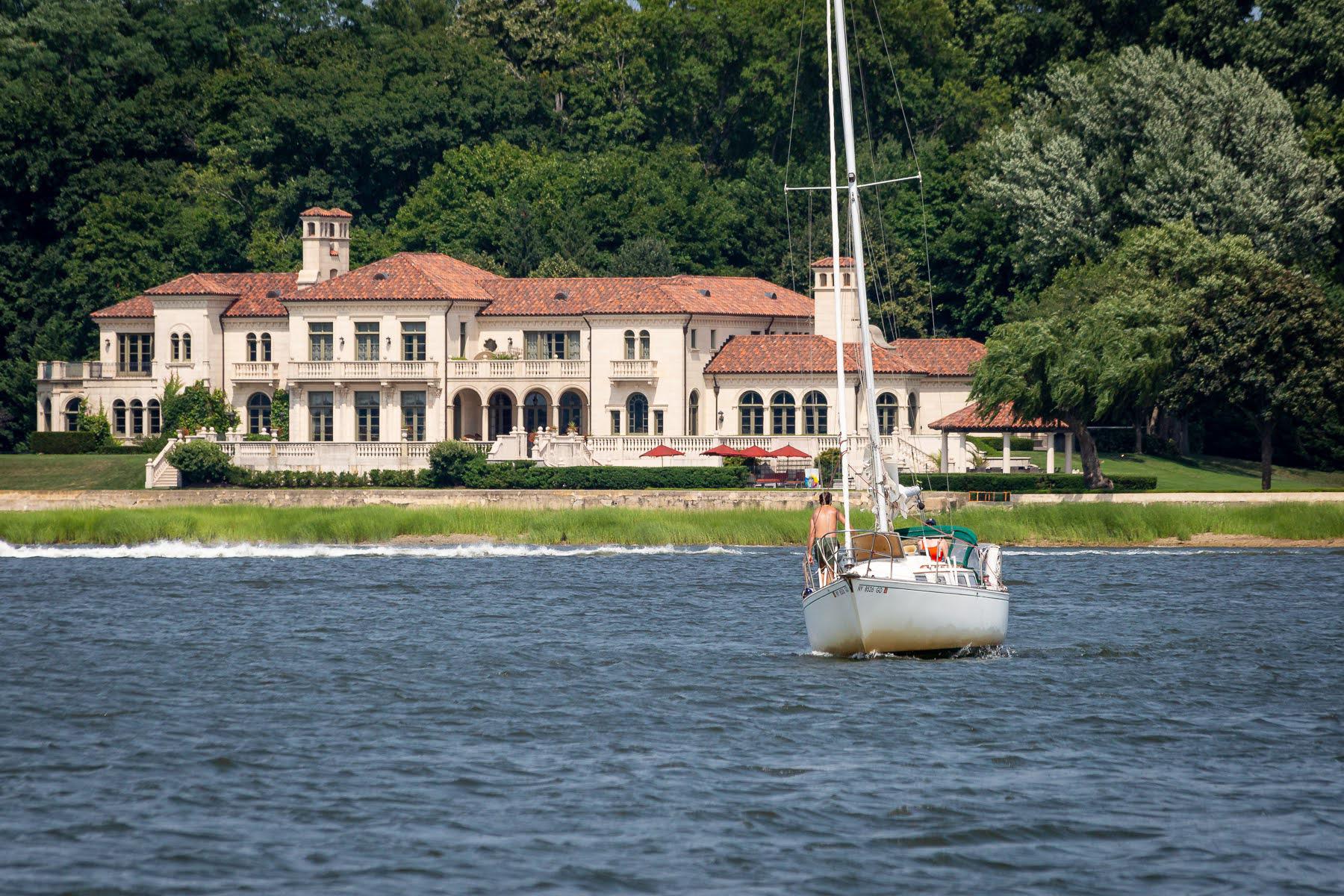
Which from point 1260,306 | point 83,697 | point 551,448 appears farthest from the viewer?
point 551,448

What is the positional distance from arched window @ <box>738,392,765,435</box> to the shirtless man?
4990 cm

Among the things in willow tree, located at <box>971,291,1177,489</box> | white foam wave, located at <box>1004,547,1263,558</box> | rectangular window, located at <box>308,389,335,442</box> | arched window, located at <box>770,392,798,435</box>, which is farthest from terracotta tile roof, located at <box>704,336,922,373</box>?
white foam wave, located at <box>1004,547,1263,558</box>

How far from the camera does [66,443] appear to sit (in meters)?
85.6

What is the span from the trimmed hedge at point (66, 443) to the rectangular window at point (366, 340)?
12.2 m

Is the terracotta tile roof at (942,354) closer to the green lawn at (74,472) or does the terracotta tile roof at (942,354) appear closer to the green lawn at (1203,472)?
the green lawn at (1203,472)

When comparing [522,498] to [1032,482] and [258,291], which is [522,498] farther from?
[258,291]

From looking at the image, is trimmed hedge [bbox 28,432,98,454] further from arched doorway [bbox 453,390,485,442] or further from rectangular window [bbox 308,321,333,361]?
arched doorway [bbox 453,390,485,442]

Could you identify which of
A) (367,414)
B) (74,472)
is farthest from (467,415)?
(74,472)

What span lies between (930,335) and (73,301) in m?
42.3

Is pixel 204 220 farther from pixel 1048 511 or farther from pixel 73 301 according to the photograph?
pixel 1048 511

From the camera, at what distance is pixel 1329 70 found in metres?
83.1

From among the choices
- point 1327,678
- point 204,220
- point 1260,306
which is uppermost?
point 204,220

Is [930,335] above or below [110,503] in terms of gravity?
above

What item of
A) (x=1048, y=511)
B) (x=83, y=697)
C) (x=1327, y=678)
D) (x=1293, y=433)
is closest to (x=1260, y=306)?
(x=1293, y=433)
